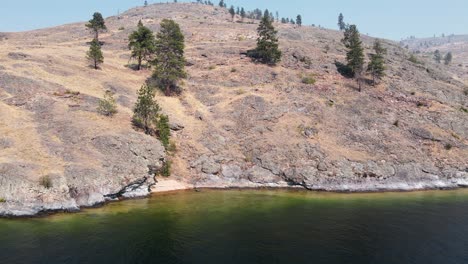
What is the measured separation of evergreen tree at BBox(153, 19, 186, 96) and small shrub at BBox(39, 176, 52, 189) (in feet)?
159

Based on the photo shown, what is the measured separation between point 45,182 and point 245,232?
3071 centimetres

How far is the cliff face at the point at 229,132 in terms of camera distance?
2318 inches

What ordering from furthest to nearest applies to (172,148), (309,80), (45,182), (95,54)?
(309,80) → (95,54) → (172,148) → (45,182)

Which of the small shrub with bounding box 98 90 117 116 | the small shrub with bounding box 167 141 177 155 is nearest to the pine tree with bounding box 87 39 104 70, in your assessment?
the small shrub with bounding box 98 90 117 116

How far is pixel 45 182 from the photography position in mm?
52500

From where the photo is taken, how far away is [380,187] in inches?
2793

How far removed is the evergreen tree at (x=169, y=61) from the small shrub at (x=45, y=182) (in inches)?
1909

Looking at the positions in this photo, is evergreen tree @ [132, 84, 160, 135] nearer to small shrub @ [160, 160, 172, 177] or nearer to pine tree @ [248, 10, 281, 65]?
small shrub @ [160, 160, 172, 177]

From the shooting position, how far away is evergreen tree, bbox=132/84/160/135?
7362 cm

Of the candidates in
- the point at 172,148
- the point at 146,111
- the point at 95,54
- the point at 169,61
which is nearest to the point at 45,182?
the point at 146,111

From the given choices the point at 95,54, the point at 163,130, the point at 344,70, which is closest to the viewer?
the point at 163,130

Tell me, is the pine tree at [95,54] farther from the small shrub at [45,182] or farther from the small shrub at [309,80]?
the small shrub at [309,80]

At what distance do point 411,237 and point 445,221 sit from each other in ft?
35.0

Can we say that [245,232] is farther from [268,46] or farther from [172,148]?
[268,46]
